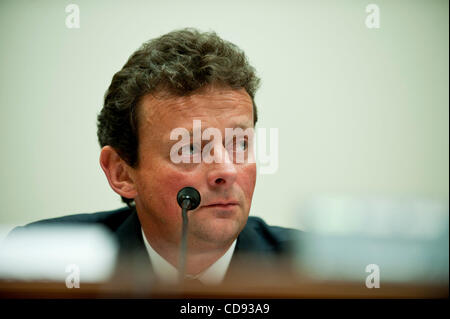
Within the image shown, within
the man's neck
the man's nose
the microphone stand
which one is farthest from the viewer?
the man's neck

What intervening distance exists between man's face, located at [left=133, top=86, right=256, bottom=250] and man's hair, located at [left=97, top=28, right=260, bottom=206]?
0.10 ft

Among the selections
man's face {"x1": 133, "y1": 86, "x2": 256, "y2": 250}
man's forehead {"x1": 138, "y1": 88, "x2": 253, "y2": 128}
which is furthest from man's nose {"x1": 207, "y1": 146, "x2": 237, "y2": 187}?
man's forehead {"x1": 138, "y1": 88, "x2": 253, "y2": 128}

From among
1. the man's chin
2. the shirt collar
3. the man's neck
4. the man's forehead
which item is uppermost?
the man's forehead

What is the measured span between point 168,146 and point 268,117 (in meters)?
0.34

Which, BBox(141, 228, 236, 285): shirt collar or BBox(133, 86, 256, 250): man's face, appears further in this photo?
BBox(141, 228, 236, 285): shirt collar

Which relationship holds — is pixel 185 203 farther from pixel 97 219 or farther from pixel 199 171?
pixel 97 219

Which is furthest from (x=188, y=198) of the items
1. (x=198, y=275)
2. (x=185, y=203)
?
(x=198, y=275)

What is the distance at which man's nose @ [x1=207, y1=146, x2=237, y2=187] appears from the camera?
125 centimetres

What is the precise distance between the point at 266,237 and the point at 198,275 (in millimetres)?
253

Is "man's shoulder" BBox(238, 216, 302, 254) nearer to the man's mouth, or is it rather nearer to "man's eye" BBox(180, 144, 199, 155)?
the man's mouth

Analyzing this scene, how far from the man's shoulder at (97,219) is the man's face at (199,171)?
18 centimetres

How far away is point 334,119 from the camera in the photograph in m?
1.43

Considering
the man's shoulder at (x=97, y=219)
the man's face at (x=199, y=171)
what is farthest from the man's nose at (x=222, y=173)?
the man's shoulder at (x=97, y=219)

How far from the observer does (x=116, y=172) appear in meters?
1.42
